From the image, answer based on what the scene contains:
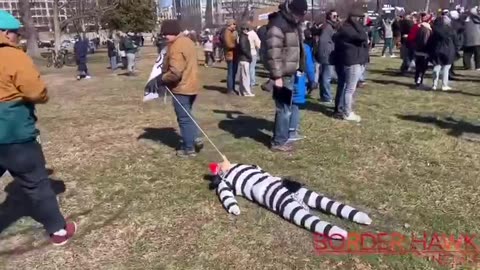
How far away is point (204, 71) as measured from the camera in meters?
17.7

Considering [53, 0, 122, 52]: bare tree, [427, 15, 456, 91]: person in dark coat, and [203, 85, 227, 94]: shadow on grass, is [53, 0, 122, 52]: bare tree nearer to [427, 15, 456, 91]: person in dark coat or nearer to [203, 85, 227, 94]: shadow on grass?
[203, 85, 227, 94]: shadow on grass

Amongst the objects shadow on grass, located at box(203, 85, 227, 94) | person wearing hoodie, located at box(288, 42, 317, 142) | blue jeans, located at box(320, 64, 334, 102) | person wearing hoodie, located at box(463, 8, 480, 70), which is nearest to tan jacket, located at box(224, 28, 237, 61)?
shadow on grass, located at box(203, 85, 227, 94)

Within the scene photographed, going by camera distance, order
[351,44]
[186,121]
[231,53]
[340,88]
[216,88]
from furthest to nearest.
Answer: [216,88] < [231,53] < [340,88] < [351,44] < [186,121]

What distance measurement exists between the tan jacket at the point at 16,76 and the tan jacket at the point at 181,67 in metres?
2.20

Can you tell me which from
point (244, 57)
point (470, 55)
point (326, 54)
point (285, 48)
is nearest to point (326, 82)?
point (326, 54)

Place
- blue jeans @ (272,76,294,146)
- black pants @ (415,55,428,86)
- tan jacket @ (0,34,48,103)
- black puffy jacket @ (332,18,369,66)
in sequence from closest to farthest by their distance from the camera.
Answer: tan jacket @ (0,34,48,103) → blue jeans @ (272,76,294,146) → black puffy jacket @ (332,18,369,66) → black pants @ (415,55,428,86)

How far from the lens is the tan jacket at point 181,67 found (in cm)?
542

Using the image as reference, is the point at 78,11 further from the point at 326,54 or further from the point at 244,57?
the point at 326,54

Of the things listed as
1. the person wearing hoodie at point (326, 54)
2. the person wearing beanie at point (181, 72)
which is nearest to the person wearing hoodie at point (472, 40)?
the person wearing hoodie at point (326, 54)

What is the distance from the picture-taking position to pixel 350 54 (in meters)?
7.11

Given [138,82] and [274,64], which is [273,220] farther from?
[138,82]

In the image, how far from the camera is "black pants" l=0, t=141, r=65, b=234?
11.2 ft

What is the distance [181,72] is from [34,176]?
7.75 ft

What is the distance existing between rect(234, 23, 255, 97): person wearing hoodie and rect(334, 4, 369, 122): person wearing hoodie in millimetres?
3115
